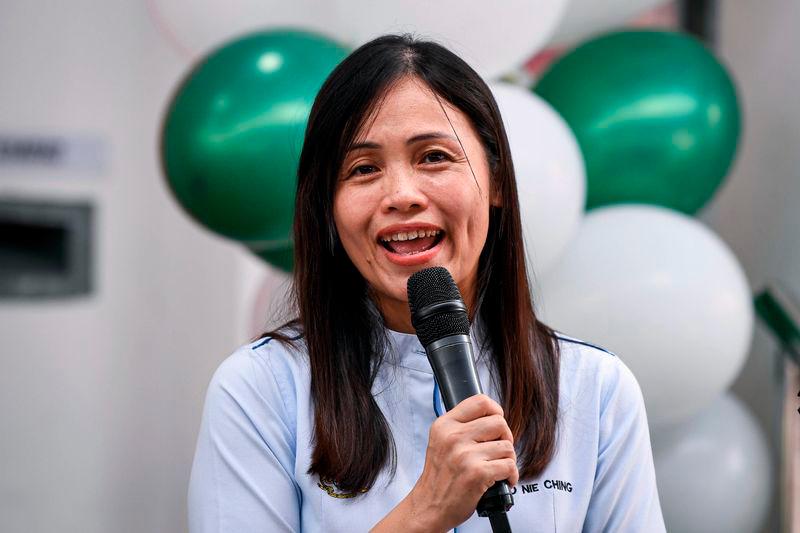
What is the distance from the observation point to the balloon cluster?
1925 mm

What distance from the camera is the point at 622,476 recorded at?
1.22 m

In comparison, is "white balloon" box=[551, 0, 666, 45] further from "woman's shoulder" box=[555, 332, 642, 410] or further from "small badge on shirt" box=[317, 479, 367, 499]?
"small badge on shirt" box=[317, 479, 367, 499]

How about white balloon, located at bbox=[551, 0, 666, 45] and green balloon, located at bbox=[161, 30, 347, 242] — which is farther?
white balloon, located at bbox=[551, 0, 666, 45]

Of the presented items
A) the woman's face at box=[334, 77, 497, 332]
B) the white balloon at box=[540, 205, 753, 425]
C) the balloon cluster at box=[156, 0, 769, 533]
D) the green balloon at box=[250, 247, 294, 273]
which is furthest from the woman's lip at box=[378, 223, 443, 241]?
the green balloon at box=[250, 247, 294, 273]

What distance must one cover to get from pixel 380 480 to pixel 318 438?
0.09 metres

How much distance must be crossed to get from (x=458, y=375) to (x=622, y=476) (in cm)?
35

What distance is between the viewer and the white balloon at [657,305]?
198cm

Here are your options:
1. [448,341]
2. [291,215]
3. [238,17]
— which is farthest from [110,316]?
[448,341]

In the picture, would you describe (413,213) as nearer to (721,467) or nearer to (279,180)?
(279,180)

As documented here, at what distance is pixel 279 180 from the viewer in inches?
77.4

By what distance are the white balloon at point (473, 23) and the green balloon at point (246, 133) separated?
15 centimetres

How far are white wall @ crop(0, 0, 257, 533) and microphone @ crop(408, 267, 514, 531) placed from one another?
248 cm

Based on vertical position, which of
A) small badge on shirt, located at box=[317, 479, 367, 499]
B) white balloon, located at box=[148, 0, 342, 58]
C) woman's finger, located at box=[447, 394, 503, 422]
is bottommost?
small badge on shirt, located at box=[317, 479, 367, 499]

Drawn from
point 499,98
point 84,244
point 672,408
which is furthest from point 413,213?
point 84,244
